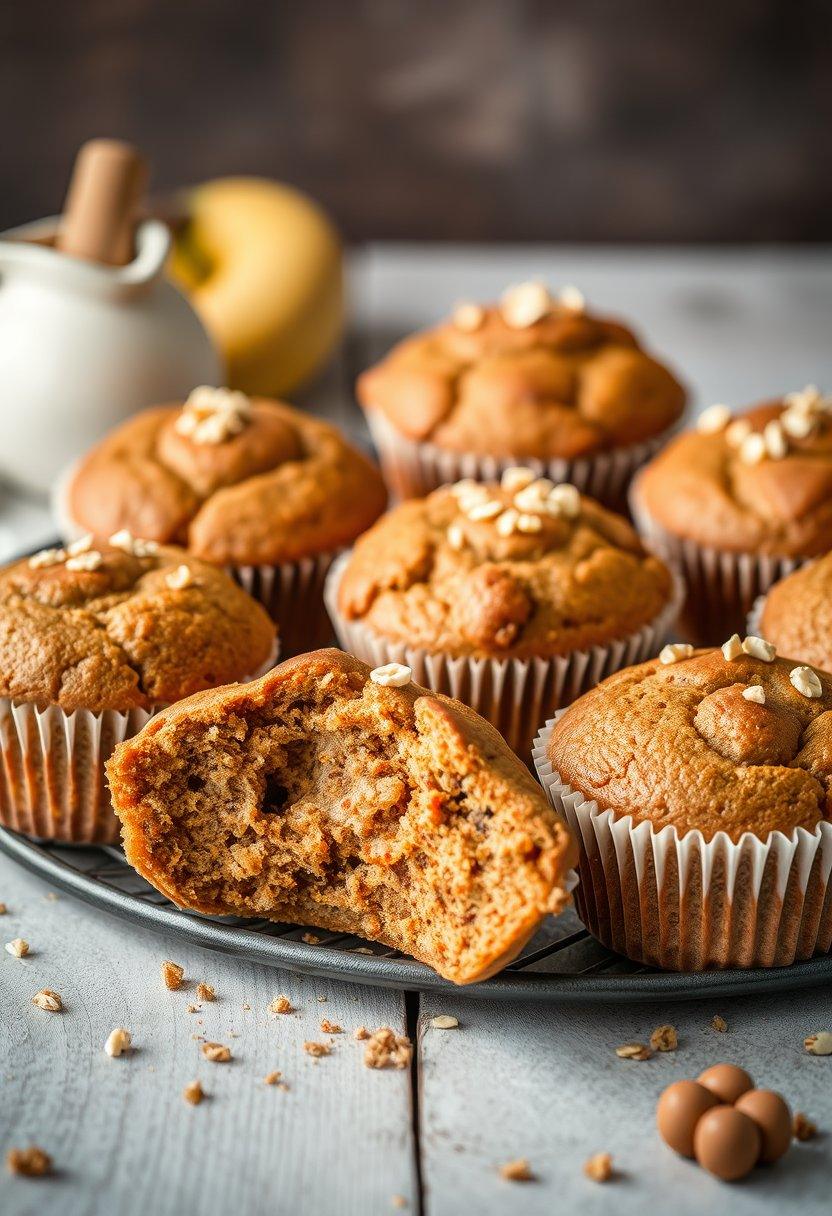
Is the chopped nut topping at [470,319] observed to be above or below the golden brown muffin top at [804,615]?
above

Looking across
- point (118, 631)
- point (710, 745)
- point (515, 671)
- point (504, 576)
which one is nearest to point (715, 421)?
point (504, 576)

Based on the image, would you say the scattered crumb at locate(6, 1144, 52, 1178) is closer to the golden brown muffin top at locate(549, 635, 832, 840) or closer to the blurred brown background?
the golden brown muffin top at locate(549, 635, 832, 840)

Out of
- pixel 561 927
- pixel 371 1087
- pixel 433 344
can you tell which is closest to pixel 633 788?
pixel 561 927

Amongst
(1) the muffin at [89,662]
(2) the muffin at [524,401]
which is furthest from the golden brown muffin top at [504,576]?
(2) the muffin at [524,401]

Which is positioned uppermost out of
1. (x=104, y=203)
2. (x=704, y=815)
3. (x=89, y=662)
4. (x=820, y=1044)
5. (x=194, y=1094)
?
(x=104, y=203)

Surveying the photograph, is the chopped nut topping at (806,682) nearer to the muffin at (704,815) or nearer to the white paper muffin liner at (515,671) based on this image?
the muffin at (704,815)

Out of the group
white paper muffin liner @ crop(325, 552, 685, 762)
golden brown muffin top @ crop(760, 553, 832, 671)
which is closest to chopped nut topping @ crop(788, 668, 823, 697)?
golden brown muffin top @ crop(760, 553, 832, 671)

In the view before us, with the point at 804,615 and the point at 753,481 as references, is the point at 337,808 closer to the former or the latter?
the point at 804,615

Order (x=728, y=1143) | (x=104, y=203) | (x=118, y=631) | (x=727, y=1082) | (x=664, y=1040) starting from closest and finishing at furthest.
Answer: (x=728, y=1143) → (x=727, y=1082) → (x=664, y=1040) → (x=118, y=631) → (x=104, y=203)
